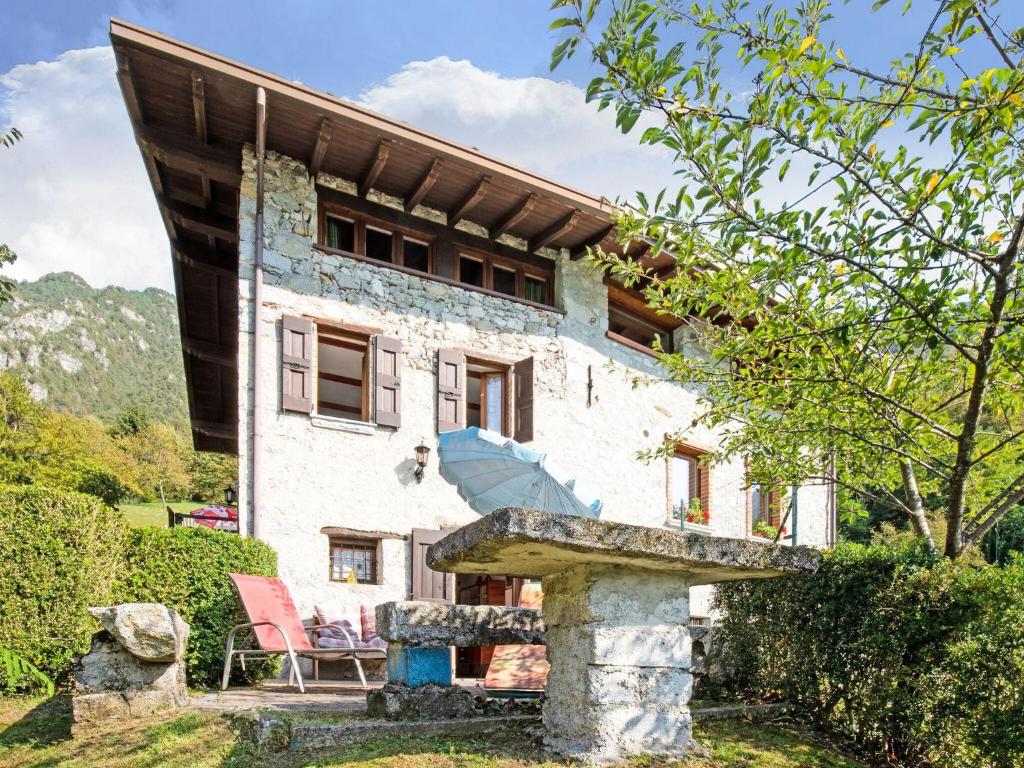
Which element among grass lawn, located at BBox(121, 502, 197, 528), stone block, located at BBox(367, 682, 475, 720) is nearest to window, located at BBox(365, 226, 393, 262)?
stone block, located at BBox(367, 682, 475, 720)

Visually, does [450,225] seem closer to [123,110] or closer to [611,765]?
[123,110]

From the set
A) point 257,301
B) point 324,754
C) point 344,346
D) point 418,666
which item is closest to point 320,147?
point 257,301

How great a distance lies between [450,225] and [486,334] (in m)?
1.67

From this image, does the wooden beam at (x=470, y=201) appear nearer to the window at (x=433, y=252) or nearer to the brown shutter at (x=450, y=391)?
the window at (x=433, y=252)

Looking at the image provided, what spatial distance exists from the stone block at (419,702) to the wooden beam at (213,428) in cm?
1718

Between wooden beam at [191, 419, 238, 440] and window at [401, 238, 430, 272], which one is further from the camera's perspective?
wooden beam at [191, 419, 238, 440]

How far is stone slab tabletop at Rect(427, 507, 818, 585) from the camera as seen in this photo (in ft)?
10.9

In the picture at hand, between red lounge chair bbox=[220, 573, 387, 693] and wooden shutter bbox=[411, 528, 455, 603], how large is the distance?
314cm

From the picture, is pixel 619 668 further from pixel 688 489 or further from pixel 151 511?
pixel 151 511

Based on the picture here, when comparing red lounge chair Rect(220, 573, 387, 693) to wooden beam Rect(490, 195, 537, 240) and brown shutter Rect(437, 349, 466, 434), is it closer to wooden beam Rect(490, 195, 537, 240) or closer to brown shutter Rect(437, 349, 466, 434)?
brown shutter Rect(437, 349, 466, 434)

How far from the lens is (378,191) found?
1120 cm

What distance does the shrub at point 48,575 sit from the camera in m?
6.56

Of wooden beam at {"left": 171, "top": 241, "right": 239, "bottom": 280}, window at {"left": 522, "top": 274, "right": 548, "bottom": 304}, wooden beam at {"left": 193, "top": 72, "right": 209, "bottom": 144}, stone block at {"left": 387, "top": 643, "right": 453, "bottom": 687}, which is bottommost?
stone block at {"left": 387, "top": 643, "right": 453, "bottom": 687}

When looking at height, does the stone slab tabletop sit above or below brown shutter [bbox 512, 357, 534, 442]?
below
